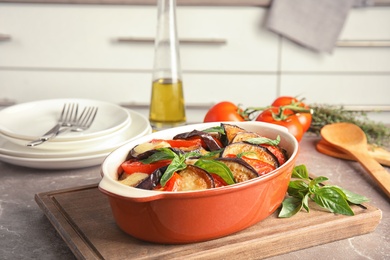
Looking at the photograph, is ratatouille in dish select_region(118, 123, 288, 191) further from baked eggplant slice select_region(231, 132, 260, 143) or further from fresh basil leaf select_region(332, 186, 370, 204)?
fresh basil leaf select_region(332, 186, 370, 204)

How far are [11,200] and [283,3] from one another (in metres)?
1.90

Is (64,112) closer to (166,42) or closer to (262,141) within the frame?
(166,42)

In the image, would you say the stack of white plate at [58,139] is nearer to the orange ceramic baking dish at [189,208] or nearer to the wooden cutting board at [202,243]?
Result: the wooden cutting board at [202,243]

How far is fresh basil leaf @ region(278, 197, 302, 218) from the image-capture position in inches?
37.8

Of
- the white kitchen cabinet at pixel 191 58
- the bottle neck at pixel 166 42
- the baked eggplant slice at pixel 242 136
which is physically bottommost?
the white kitchen cabinet at pixel 191 58

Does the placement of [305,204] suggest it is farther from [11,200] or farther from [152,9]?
[152,9]

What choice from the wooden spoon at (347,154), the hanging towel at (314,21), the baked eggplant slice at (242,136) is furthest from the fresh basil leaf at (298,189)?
the hanging towel at (314,21)

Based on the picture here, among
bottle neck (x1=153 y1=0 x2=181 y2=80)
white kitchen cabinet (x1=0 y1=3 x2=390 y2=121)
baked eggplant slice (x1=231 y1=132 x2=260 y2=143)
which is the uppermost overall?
bottle neck (x1=153 y1=0 x2=181 y2=80)

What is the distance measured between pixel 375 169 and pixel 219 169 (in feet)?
1.54

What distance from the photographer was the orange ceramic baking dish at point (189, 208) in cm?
81

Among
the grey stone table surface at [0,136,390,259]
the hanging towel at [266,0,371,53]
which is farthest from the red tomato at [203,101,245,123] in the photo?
the hanging towel at [266,0,371,53]

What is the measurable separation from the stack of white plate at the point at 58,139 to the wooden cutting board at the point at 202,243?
0.56ft

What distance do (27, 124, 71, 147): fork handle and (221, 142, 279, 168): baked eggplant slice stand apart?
0.42 metres

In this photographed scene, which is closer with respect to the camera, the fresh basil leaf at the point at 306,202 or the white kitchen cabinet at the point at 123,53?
the fresh basil leaf at the point at 306,202
